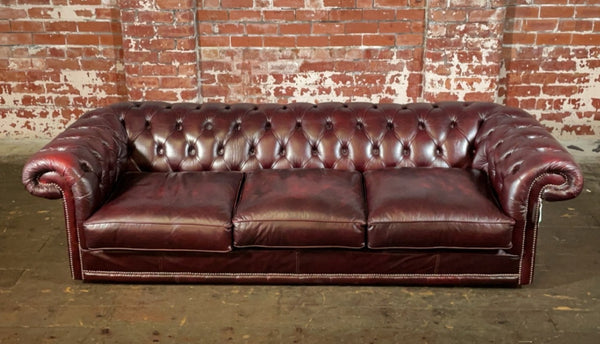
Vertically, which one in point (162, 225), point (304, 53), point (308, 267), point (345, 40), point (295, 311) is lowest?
point (295, 311)

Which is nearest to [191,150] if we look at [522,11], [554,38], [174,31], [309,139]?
[309,139]

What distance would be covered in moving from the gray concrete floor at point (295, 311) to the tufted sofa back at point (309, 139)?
743mm

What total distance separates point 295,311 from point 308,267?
0.25 metres

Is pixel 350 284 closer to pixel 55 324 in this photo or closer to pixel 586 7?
pixel 55 324

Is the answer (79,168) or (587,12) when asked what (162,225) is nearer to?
(79,168)

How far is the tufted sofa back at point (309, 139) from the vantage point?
12.2 feet

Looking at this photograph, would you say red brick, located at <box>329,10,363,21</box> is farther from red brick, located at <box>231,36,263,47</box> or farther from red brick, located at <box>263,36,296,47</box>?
red brick, located at <box>231,36,263,47</box>

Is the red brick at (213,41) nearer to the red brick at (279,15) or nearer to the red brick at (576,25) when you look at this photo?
the red brick at (279,15)

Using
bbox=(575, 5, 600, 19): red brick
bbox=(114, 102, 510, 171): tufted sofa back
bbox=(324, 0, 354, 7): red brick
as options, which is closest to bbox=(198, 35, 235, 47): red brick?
bbox=(324, 0, 354, 7): red brick

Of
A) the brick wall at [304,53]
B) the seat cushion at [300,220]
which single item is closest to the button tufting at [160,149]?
the seat cushion at [300,220]

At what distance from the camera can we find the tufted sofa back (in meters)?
3.71

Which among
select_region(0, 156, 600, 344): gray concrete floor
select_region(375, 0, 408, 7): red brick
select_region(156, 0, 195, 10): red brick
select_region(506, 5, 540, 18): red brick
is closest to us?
select_region(0, 156, 600, 344): gray concrete floor

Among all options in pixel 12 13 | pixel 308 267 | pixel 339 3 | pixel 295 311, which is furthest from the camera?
pixel 12 13

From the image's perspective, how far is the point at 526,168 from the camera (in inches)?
122
